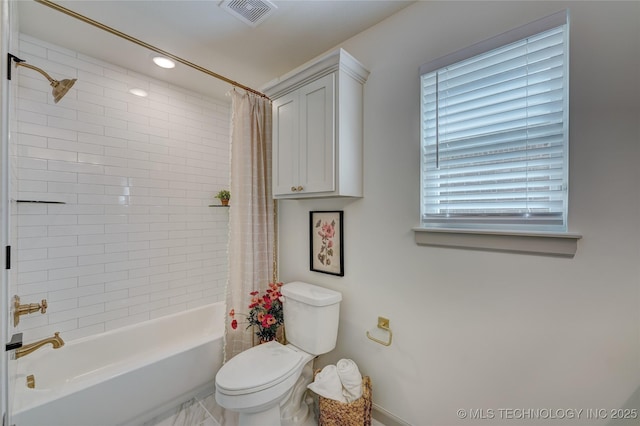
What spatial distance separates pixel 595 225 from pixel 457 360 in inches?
34.5

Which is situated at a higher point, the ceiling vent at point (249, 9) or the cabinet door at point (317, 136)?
the ceiling vent at point (249, 9)

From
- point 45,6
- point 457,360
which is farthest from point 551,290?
point 45,6

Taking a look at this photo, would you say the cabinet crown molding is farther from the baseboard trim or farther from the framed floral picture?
the baseboard trim

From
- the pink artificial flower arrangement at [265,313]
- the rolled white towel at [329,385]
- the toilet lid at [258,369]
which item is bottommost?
the rolled white towel at [329,385]

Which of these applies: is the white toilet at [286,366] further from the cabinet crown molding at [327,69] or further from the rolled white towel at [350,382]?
the cabinet crown molding at [327,69]

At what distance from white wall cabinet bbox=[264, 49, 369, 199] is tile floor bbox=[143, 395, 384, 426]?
156cm

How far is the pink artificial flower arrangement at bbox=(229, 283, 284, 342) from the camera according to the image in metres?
2.00

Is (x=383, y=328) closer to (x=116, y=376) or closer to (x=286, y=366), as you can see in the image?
(x=286, y=366)

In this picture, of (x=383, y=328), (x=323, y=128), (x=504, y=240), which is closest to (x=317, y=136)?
(x=323, y=128)

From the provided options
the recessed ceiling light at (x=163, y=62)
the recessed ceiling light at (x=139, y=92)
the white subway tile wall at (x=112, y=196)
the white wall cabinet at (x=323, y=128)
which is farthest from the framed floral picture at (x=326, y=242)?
the recessed ceiling light at (x=139, y=92)

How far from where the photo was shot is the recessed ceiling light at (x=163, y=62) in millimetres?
2023

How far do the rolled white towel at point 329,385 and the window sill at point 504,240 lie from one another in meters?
0.95

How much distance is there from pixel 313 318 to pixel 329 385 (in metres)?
0.38

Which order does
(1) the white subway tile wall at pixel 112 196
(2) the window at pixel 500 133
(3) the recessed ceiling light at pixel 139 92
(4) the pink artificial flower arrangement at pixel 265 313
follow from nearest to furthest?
(2) the window at pixel 500 133 < (1) the white subway tile wall at pixel 112 196 < (4) the pink artificial flower arrangement at pixel 265 313 < (3) the recessed ceiling light at pixel 139 92
